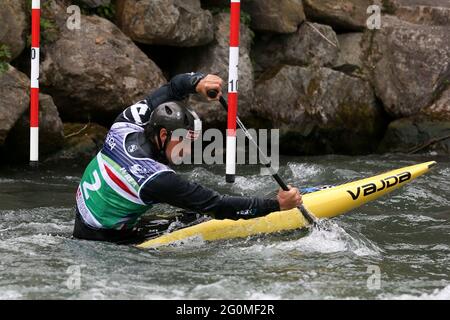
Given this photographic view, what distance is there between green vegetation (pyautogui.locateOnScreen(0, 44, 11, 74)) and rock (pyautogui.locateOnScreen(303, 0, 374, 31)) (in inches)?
161

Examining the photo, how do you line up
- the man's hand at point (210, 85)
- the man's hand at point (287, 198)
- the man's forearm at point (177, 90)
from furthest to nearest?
1. the man's forearm at point (177, 90)
2. the man's hand at point (210, 85)
3. the man's hand at point (287, 198)

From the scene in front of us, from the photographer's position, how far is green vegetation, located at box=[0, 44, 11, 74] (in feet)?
25.4

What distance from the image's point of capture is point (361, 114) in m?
10.1

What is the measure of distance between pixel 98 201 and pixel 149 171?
43cm

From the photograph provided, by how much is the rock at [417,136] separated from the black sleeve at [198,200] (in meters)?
5.63

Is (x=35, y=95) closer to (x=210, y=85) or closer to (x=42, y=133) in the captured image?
(x=42, y=133)

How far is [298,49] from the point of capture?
33.4 feet

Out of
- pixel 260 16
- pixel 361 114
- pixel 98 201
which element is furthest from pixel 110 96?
pixel 98 201

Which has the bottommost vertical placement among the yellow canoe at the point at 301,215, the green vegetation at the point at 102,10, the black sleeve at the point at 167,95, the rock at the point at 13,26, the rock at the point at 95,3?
the yellow canoe at the point at 301,215

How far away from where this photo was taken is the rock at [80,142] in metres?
8.29

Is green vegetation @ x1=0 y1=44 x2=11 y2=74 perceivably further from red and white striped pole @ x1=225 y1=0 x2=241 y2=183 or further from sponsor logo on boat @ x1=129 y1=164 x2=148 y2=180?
sponsor logo on boat @ x1=129 y1=164 x2=148 y2=180

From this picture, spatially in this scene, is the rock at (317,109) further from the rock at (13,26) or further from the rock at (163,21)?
the rock at (13,26)

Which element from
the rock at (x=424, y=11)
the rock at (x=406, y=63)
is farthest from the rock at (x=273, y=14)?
the rock at (x=424, y=11)

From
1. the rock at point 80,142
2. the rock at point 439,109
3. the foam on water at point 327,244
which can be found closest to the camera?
the foam on water at point 327,244
